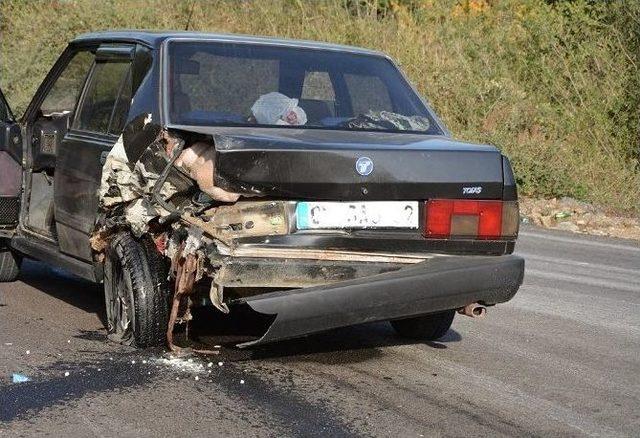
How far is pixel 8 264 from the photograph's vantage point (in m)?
8.55

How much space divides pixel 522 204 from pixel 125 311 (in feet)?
31.0

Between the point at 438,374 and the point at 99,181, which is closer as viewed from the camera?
the point at 438,374

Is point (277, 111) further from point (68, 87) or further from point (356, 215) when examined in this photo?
point (68, 87)

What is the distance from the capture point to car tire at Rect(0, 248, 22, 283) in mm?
8531

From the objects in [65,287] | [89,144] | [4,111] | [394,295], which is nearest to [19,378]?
[89,144]

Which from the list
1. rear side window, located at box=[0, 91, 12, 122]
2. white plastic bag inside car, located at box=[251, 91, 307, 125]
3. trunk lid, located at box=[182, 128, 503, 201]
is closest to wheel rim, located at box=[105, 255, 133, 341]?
trunk lid, located at box=[182, 128, 503, 201]

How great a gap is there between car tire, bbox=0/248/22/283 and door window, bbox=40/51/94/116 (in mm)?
1115

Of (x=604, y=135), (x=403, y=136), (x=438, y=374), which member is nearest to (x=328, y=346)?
(x=438, y=374)

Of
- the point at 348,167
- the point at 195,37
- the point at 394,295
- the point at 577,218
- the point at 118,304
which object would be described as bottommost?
the point at 577,218

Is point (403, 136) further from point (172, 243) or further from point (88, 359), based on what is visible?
point (88, 359)

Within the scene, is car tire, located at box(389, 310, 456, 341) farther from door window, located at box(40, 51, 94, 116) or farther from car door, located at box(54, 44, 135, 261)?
door window, located at box(40, 51, 94, 116)

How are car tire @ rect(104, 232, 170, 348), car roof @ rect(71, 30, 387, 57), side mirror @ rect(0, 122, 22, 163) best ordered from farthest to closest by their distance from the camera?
side mirror @ rect(0, 122, 22, 163) < car roof @ rect(71, 30, 387, 57) < car tire @ rect(104, 232, 170, 348)

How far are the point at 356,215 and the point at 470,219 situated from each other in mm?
622

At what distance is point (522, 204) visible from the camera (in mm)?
15125
